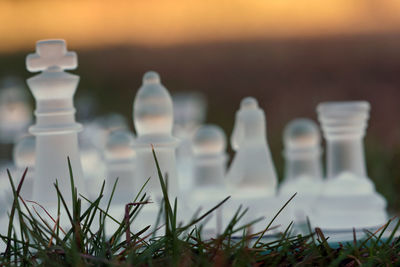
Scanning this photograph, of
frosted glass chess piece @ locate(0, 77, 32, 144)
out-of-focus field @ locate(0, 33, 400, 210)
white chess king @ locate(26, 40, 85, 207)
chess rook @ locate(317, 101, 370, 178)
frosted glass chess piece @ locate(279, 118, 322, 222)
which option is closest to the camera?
white chess king @ locate(26, 40, 85, 207)

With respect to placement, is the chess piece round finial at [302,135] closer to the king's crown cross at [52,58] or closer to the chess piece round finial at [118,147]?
the chess piece round finial at [118,147]

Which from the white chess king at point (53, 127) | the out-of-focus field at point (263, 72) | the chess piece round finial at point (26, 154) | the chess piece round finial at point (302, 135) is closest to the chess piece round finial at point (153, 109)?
the white chess king at point (53, 127)

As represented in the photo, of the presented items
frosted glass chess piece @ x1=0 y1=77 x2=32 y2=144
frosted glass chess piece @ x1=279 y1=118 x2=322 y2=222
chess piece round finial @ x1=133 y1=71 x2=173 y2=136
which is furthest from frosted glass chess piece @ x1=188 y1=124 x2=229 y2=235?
frosted glass chess piece @ x1=0 y1=77 x2=32 y2=144

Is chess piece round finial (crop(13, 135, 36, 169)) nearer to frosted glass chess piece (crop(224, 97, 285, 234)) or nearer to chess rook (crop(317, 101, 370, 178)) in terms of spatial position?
frosted glass chess piece (crop(224, 97, 285, 234))

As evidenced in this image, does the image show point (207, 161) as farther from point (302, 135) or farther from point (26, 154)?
point (26, 154)

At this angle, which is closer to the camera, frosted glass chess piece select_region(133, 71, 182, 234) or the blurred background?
frosted glass chess piece select_region(133, 71, 182, 234)

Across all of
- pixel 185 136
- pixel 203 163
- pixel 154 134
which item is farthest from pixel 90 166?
pixel 185 136

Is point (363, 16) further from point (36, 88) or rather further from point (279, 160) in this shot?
point (36, 88)
